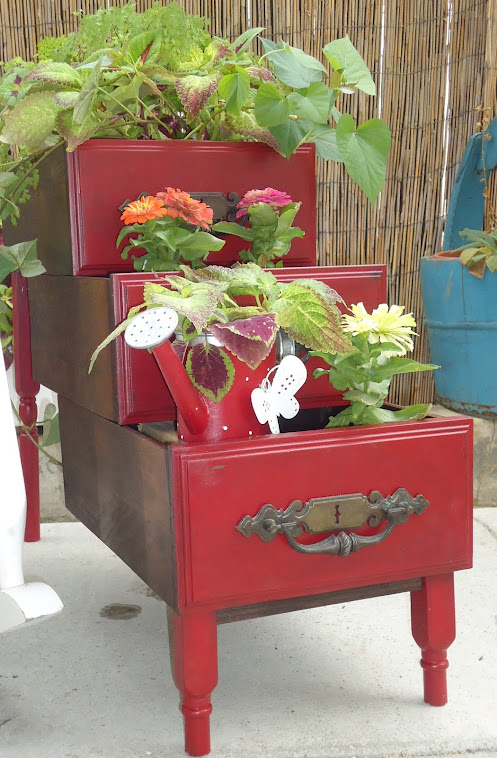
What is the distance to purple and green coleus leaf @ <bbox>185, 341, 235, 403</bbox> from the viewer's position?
939 millimetres

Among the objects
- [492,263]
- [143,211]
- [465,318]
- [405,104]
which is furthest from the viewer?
[405,104]

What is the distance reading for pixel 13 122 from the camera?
1171mm

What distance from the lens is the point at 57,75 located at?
1.17 m

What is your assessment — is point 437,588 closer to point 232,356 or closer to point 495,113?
point 232,356

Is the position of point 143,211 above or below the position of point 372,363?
above

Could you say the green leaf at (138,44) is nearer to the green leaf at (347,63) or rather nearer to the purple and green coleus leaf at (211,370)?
Result: the green leaf at (347,63)

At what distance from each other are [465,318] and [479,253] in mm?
154

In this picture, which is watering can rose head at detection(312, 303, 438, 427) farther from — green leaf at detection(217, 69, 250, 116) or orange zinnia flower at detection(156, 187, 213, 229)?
green leaf at detection(217, 69, 250, 116)

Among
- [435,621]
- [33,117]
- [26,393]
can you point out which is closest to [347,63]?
[33,117]

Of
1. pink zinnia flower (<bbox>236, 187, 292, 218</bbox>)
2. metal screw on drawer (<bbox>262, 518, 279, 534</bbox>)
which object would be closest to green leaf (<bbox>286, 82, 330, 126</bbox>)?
pink zinnia flower (<bbox>236, 187, 292, 218</bbox>)

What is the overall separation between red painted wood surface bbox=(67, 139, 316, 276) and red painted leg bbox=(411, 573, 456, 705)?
527mm

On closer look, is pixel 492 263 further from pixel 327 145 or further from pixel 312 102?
pixel 312 102

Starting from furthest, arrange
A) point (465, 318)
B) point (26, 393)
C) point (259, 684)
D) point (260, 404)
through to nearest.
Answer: point (465, 318)
point (26, 393)
point (259, 684)
point (260, 404)

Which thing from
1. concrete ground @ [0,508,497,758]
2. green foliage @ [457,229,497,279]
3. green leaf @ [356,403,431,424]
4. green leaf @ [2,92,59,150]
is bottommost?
concrete ground @ [0,508,497,758]
